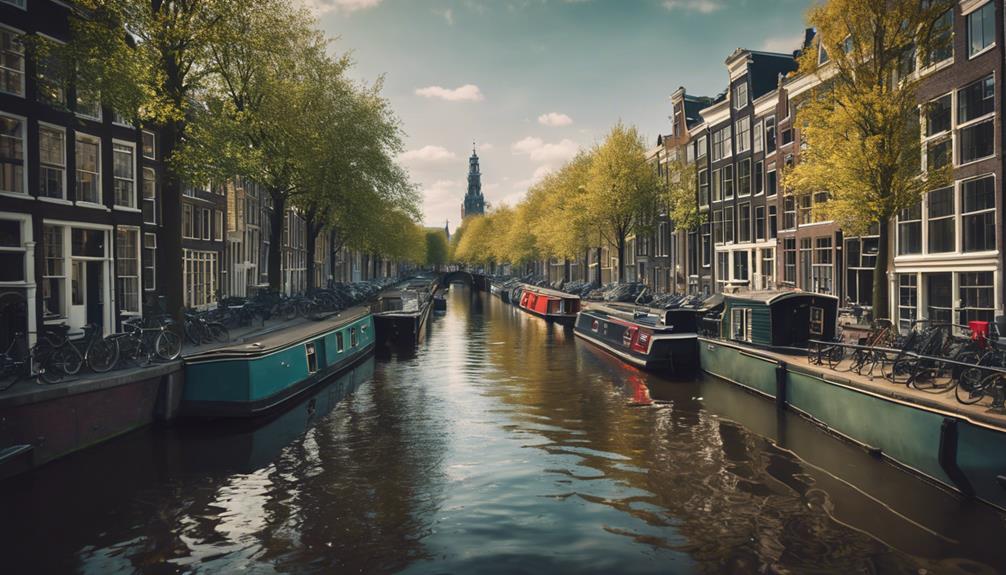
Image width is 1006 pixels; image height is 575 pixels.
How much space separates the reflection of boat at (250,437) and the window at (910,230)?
85.5 ft

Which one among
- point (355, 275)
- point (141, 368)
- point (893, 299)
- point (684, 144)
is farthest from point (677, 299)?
point (355, 275)

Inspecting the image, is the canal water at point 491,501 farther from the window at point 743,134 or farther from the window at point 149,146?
the window at point 743,134

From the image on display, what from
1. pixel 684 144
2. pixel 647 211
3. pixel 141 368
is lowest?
pixel 141 368

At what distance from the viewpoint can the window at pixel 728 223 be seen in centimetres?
5044

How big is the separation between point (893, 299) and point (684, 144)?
31.4 metres

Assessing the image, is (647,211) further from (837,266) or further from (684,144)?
(837,266)

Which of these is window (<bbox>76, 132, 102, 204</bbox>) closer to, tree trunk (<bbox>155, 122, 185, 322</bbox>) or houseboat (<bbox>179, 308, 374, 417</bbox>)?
tree trunk (<bbox>155, 122, 185, 322</bbox>)

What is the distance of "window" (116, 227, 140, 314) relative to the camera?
83.4 feet

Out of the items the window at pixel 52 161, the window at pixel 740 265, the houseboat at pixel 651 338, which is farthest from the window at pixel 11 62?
the window at pixel 740 265

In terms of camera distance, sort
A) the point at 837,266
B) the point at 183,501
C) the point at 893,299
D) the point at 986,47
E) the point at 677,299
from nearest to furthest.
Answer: the point at 183,501, the point at 986,47, the point at 893,299, the point at 837,266, the point at 677,299

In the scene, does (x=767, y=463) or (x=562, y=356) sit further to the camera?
(x=562, y=356)

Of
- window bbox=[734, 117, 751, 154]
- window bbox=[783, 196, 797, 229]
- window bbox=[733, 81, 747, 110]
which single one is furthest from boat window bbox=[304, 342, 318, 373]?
window bbox=[733, 81, 747, 110]

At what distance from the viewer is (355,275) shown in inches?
4158

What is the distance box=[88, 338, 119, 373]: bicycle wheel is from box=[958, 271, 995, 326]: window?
2913 centimetres
